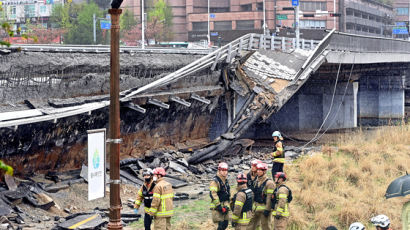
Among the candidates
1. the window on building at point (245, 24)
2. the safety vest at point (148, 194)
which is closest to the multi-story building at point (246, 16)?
the window on building at point (245, 24)

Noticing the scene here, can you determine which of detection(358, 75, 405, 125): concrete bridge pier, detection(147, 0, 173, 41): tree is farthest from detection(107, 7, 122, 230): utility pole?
detection(147, 0, 173, 41): tree

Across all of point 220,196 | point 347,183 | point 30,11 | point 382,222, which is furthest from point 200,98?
point 30,11

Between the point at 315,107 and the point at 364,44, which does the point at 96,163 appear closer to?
the point at 364,44

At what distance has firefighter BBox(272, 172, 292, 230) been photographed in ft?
40.2

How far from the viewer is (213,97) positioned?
1142 inches

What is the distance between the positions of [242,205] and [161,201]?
1.48m

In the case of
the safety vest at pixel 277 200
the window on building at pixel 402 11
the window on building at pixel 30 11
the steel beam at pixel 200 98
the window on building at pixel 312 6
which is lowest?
the safety vest at pixel 277 200

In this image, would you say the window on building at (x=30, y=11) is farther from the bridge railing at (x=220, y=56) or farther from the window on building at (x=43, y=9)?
the bridge railing at (x=220, y=56)

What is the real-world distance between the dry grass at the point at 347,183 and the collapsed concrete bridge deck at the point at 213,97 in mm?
4319

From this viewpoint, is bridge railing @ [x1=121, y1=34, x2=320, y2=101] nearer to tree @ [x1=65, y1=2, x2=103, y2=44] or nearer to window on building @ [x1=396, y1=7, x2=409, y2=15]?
tree @ [x1=65, y1=2, x2=103, y2=44]

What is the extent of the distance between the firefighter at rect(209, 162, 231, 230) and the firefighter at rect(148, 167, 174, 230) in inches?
32.3

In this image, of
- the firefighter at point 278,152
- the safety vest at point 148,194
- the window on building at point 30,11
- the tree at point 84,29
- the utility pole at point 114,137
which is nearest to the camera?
the utility pole at point 114,137

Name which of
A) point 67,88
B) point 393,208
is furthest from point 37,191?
point 393,208

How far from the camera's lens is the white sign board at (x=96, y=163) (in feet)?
30.8
